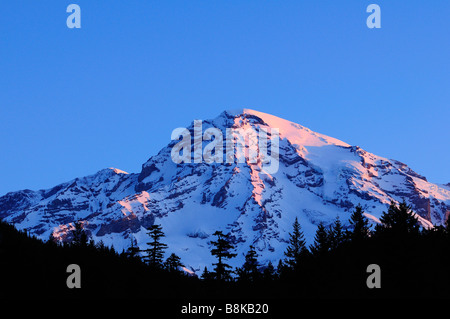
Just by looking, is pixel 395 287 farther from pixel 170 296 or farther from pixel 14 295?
pixel 14 295

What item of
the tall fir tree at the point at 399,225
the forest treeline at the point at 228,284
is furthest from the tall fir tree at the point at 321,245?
the forest treeline at the point at 228,284

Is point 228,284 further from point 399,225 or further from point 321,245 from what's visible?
point 321,245

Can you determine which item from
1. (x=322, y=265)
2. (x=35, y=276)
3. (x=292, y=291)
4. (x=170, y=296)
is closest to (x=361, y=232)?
(x=322, y=265)

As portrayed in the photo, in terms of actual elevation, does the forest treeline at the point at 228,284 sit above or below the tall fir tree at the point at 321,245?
below

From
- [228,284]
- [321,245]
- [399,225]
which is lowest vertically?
[228,284]

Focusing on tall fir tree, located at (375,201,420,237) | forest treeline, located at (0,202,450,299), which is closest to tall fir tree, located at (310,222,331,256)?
tall fir tree, located at (375,201,420,237)

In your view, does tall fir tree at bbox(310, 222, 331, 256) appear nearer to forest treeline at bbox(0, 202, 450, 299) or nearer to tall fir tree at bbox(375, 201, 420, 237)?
tall fir tree at bbox(375, 201, 420, 237)

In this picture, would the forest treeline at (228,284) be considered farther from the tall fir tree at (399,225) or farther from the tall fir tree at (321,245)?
the tall fir tree at (321,245)

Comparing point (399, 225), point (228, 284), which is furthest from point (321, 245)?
point (228, 284)

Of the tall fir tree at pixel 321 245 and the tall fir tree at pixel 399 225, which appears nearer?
the tall fir tree at pixel 399 225

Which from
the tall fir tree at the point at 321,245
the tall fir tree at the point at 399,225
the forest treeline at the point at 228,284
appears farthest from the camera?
the tall fir tree at the point at 321,245

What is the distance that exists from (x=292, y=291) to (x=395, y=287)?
7.39 metres

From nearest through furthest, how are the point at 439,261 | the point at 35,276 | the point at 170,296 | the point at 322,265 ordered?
1. the point at 35,276
2. the point at 170,296
3. the point at 439,261
4. the point at 322,265
